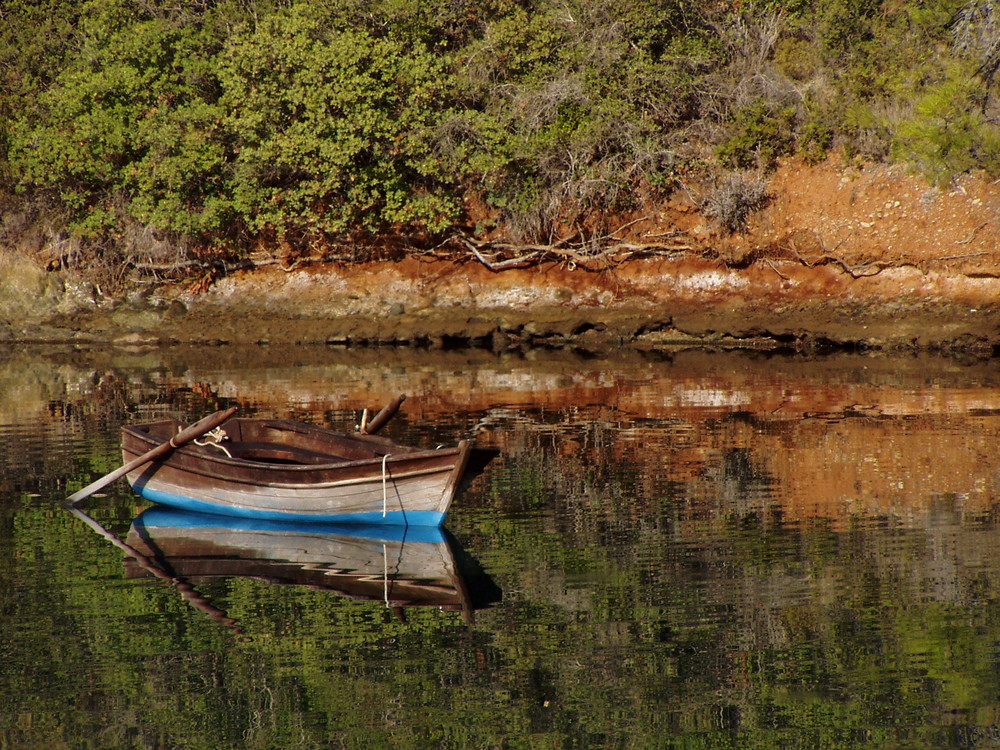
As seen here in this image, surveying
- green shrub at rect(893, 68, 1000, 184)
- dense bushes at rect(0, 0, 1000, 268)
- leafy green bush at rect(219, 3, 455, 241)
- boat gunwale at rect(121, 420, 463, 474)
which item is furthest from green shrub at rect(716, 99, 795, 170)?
boat gunwale at rect(121, 420, 463, 474)

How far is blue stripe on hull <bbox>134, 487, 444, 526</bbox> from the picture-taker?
13047mm

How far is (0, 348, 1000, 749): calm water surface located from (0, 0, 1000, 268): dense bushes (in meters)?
12.8

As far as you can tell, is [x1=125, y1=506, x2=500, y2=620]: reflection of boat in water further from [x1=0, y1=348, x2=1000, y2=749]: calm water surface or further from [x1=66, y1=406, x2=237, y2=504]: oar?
[x1=66, y1=406, x2=237, y2=504]: oar

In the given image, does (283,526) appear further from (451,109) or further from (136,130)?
(136,130)

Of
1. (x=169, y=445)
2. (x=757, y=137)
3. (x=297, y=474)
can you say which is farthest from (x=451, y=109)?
(x=297, y=474)

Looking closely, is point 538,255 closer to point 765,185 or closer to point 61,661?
point 765,185

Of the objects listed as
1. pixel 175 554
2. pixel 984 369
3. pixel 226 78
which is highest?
pixel 226 78

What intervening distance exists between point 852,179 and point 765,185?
211 centimetres

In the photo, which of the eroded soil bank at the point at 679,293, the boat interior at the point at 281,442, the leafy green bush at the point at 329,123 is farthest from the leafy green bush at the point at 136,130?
the boat interior at the point at 281,442

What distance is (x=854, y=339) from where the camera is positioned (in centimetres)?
2769

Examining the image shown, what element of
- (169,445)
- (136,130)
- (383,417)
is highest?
(136,130)

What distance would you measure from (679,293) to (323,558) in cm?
1931

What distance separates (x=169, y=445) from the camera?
559 inches

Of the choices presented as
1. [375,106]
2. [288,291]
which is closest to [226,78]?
[375,106]
